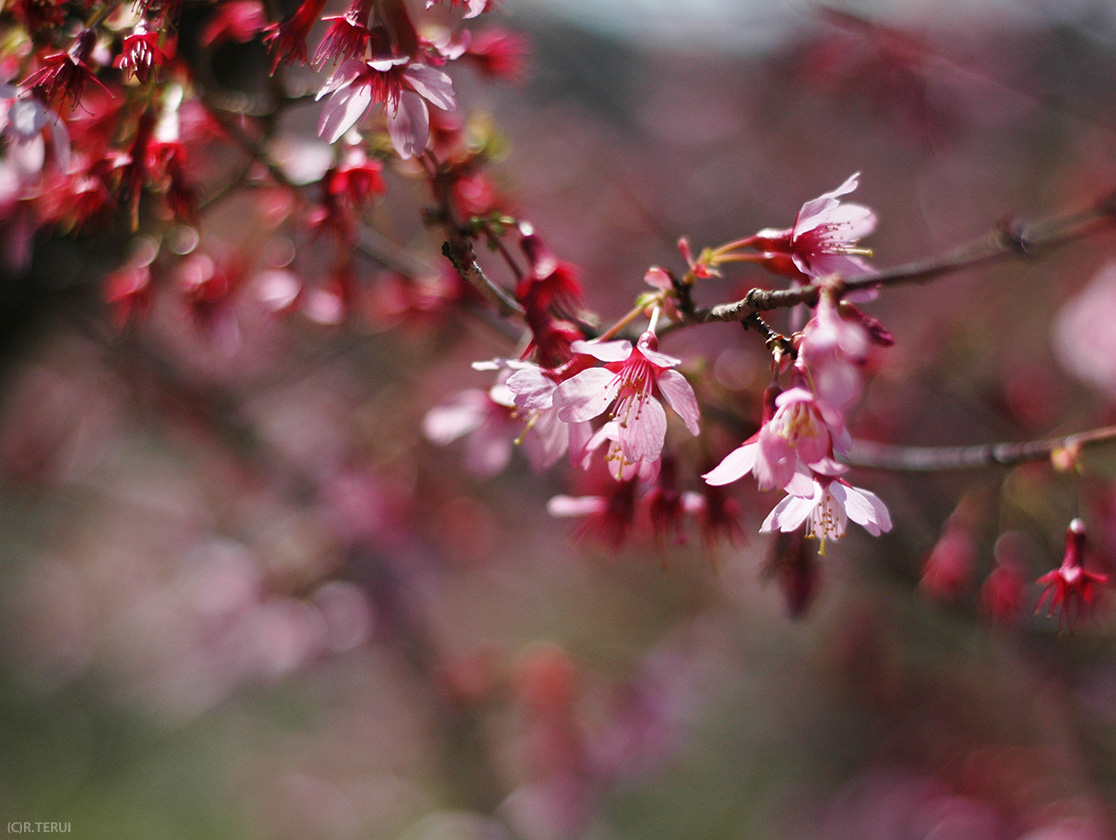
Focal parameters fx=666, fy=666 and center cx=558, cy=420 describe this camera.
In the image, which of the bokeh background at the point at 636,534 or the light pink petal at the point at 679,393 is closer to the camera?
the light pink petal at the point at 679,393

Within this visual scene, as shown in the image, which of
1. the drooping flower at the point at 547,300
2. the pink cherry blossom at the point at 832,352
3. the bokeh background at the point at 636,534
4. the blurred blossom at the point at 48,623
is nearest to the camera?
the pink cherry blossom at the point at 832,352

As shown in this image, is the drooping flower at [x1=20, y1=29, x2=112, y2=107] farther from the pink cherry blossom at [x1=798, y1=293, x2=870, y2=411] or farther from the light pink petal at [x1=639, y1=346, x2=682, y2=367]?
the pink cherry blossom at [x1=798, y1=293, x2=870, y2=411]

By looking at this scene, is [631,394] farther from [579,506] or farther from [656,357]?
[579,506]

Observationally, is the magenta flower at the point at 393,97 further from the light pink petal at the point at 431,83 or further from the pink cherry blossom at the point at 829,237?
the pink cherry blossom at the point at 829,237

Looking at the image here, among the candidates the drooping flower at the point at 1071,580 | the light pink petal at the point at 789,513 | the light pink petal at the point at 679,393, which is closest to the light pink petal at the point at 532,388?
the light pink petal at the point at 679,393

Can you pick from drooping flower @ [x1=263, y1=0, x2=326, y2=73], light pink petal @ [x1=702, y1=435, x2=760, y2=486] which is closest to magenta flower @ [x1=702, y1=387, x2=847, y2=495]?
light pink petal @ [x1=702, y1=435, x2=760, y2=486]

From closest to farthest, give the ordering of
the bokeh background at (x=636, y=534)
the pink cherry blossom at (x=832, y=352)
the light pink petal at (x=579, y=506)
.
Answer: the pink cherry blossom at (x=832, y=352) → the light pink petal at (x=579, y=506) → the bokeh background at (x=636, y=534)
